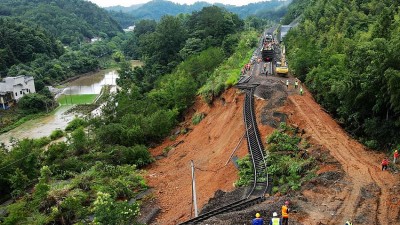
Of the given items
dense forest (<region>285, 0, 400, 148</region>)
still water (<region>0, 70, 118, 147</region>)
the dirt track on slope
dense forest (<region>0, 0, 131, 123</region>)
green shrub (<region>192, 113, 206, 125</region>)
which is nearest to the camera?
the dirt track on slope

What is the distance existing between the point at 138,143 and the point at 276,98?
13288 millimetres

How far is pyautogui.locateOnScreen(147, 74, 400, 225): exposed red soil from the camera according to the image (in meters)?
16.4

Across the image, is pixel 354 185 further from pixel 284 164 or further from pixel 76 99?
pixel 76 99

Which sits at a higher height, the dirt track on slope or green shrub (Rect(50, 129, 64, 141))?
the dirt track on slope

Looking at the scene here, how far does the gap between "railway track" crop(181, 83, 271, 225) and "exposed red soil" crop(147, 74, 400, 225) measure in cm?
68

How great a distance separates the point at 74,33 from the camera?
138m

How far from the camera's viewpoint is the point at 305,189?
1847 centimetres

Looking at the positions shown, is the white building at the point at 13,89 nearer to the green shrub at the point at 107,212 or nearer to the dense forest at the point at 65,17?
the green shrub at the point at 107,212

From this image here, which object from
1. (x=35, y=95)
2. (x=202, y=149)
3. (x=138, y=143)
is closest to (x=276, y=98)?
(x=202, y=149)

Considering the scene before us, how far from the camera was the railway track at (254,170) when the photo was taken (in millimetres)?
17906

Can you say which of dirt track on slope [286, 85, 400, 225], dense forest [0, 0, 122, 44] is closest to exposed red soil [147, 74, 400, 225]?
dirt track on slope [286, 85, 400, 225]

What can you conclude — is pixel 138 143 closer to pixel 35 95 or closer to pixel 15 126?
pixel 15 126

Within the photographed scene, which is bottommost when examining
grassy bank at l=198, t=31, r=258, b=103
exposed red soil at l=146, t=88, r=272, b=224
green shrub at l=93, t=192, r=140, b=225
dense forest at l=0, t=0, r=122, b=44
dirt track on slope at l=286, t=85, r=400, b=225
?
exposed red soil at l=146, t=88, r=272, b=224

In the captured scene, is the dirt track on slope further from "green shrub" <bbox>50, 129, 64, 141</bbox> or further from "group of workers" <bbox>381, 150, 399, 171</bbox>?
"green shrub" <bbox>50, 129, 64, 141</bbox>
